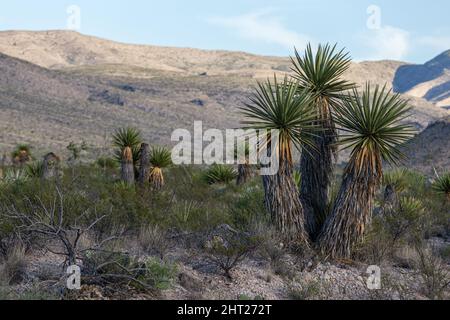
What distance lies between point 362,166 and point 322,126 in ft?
3.00

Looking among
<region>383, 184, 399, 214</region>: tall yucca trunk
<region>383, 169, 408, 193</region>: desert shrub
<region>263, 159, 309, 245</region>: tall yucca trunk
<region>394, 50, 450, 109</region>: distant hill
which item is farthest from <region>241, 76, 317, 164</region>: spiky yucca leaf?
<region>394, 50, 450, 109</region>: distant hill

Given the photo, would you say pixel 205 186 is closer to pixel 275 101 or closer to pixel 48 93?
pixel 275 101

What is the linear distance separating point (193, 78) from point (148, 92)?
1850cm

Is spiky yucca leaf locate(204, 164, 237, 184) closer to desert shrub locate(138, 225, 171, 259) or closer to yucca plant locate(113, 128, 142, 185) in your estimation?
yucca plant locate(113, 128, 142, 185)

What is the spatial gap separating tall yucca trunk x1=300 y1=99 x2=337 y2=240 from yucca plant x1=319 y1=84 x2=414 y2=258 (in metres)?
0.46

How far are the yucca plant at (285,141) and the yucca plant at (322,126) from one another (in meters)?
0.36

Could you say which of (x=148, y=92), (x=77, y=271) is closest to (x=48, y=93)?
(x=148, y=92)

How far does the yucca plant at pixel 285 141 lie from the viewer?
8.65 meters

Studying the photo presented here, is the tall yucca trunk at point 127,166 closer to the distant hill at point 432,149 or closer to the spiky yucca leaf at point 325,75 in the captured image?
the spiky yucca leaf at point 325,75

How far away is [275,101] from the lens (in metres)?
8.77

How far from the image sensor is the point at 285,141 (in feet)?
28.5

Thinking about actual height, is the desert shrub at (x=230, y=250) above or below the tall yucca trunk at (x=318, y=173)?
below

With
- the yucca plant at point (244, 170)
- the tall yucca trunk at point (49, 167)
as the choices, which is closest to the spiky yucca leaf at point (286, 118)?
the tall yucca trunk at point (49, 167)

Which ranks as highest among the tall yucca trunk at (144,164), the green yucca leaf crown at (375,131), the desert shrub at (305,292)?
the green yucca leaf crown at (375,131)
